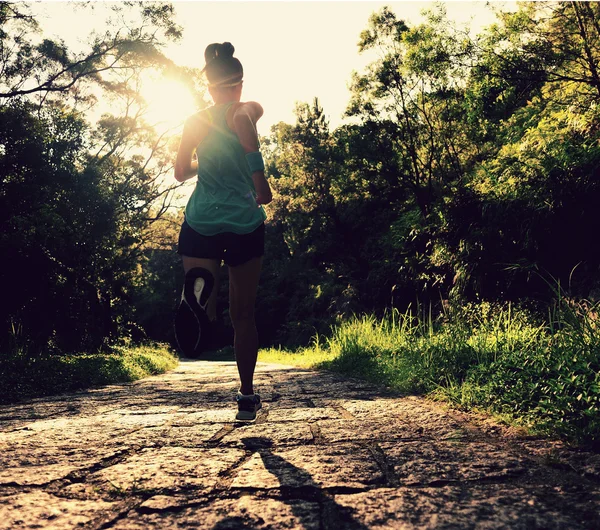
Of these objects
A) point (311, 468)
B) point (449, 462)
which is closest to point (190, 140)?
point (311, 468)

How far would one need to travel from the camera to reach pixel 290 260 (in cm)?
3191

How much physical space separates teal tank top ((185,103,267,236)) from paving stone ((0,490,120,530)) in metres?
1.48

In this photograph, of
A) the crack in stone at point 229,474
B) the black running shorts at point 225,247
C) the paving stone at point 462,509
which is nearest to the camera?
the paving stone at point 462,509

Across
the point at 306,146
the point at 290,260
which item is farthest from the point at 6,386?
the point at 290,260

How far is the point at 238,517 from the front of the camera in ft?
5.15

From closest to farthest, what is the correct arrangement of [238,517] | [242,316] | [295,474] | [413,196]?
1. [238,517]
2. [295,474]
3. [242,316]
4. [413,196]

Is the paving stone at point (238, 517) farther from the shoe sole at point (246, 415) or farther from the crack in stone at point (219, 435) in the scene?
the shoe sole at point (246, 415)

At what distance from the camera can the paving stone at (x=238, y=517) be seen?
4.94ft

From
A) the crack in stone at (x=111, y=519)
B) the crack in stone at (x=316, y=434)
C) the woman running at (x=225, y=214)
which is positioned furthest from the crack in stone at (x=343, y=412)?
the crack in stone at (x=111, y=519)

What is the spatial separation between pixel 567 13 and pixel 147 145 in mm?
18361

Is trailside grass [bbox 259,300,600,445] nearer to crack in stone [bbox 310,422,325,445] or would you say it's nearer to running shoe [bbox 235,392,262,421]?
crack in stone [bbox 310,422,325,445]

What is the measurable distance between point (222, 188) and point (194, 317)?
0.76m

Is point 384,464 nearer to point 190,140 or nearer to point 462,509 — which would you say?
point 462,509

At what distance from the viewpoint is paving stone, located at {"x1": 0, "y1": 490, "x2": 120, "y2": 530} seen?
1.54 m
